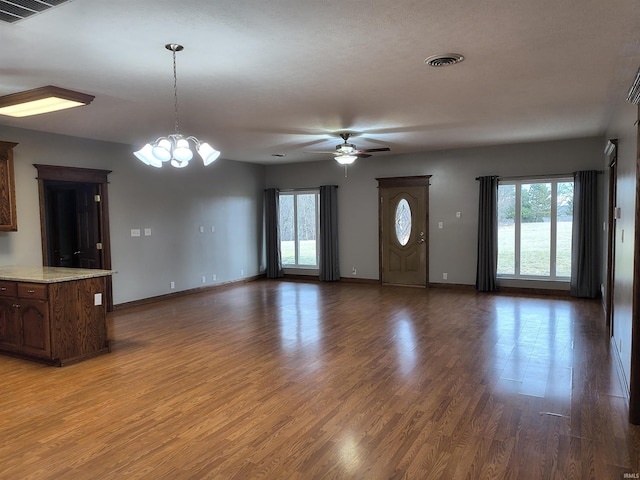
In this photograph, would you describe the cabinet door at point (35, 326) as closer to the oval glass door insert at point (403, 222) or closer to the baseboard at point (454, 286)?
the oval glass door insert at point (403, 222)

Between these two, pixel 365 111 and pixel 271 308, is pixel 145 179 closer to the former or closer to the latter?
pixel 271 308

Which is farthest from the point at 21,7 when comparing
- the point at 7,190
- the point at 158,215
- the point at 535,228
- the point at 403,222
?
the point at 535,228

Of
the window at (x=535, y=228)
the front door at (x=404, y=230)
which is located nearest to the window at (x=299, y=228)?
the front door at (x=404, y=230)

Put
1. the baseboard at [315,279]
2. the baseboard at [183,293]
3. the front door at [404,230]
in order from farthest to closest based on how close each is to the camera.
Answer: the baseboard at [315,279]
the front door at [404,230]
the baseboard at [183,293]

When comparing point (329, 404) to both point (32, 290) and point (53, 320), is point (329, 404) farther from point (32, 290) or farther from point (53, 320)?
point (32, 290)

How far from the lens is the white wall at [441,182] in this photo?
24.7 feet

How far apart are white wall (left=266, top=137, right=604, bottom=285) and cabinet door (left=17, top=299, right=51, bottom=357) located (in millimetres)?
6220

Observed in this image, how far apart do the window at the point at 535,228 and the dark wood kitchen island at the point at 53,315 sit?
21.7ft

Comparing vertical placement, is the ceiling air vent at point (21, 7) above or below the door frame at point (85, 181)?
above

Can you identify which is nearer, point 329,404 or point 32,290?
point 329,404

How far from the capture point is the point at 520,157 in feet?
25.3

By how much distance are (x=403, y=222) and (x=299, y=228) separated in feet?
8.19

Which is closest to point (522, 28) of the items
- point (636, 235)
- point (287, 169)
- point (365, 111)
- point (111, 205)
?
point (636, 235)

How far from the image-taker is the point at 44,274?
4.58 m
